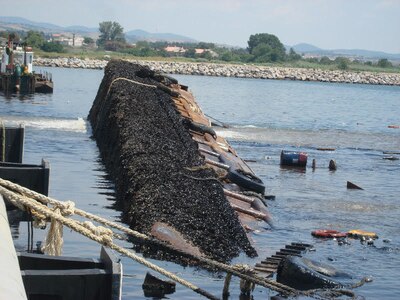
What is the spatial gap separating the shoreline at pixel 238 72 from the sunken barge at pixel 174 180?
109 meters

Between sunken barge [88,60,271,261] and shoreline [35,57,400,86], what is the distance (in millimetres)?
109116

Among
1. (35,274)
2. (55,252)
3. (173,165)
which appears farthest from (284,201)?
(35,274)

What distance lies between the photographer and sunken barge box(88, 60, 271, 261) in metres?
14.3

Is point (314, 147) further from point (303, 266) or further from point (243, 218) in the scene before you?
point (303, 266)

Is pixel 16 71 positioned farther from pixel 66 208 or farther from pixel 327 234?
pixel 66 208

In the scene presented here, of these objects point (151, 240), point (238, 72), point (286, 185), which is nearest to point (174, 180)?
point (151, 240)

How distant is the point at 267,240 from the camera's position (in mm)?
17516

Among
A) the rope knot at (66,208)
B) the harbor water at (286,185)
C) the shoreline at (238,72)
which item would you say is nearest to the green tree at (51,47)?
the shoreline at (238,72)

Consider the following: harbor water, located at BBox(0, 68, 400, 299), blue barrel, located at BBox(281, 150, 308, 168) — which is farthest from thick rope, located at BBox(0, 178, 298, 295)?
blue barrel, located at BBox(281, 150, 308, 168)

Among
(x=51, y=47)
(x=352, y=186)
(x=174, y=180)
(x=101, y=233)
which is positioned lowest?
(x=51, y=47)

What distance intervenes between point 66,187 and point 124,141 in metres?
1.59

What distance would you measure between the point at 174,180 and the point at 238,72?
146392mm

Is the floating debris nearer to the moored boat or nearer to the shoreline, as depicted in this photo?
the moored boat

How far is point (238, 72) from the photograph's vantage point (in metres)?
Result: 162
